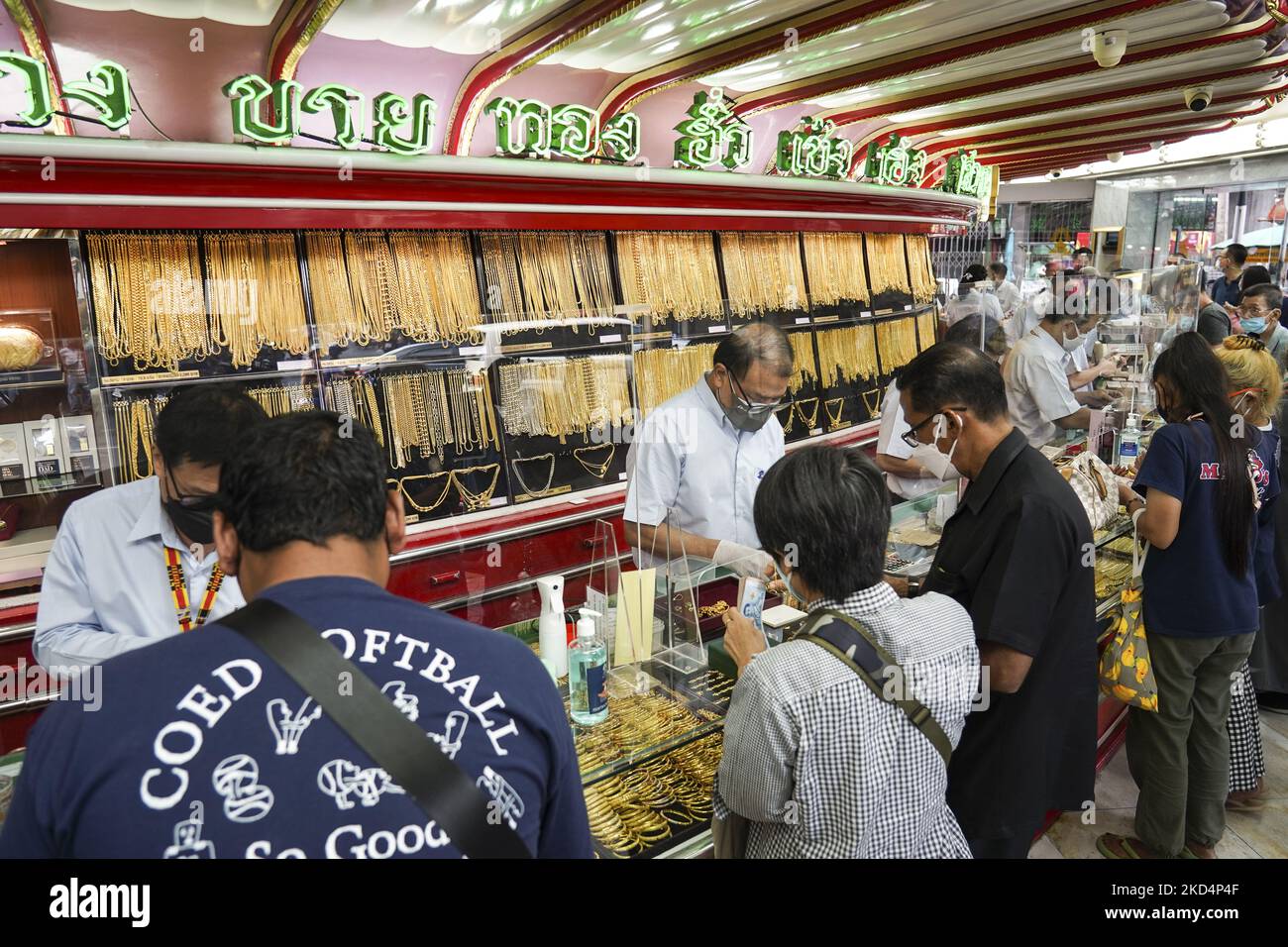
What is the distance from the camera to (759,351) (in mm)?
3168

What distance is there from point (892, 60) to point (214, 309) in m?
4.27

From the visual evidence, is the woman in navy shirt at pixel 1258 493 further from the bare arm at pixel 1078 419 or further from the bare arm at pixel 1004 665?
the bare arm at pixel 1004 665

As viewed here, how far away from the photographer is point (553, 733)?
113 cm

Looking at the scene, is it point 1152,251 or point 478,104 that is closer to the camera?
point 478,104

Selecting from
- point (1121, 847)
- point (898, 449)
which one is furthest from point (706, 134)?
point (1121, 847)

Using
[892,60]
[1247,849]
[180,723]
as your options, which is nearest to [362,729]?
[180,723]

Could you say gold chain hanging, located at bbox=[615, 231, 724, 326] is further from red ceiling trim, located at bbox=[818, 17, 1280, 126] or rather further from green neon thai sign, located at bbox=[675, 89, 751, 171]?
red ceiling trim, located at bbox=[818, 17, 1280, 126]

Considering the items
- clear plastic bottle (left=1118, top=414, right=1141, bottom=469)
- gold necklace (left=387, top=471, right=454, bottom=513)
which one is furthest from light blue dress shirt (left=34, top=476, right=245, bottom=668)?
clear plastic bottle (left=1118, top=414, right=1141, bottom=469)

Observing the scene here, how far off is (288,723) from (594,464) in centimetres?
414

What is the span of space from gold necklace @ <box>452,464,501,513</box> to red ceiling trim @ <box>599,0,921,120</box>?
240 centimetres
